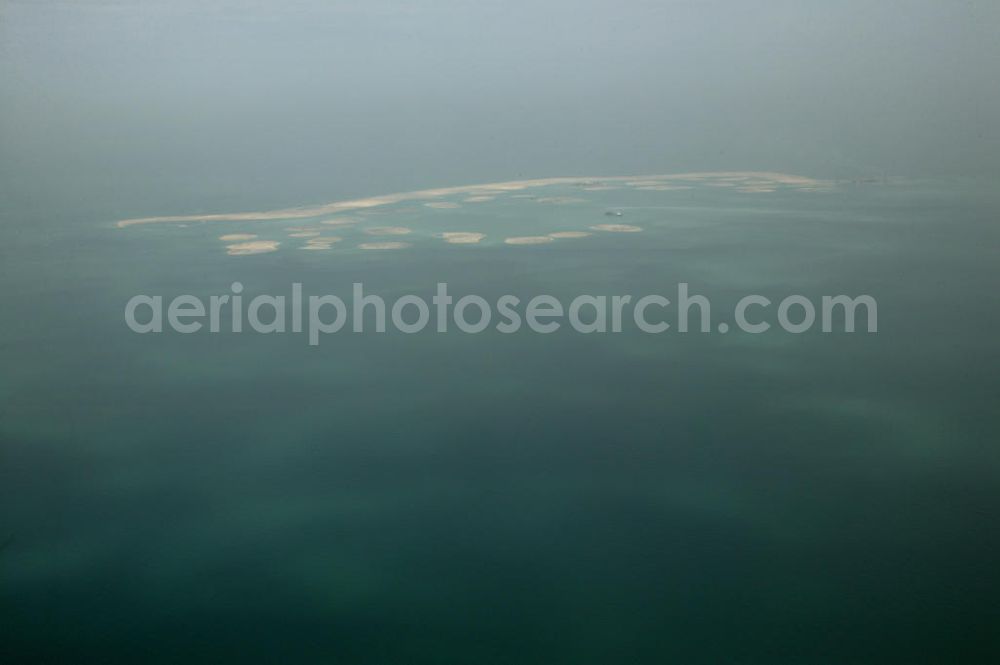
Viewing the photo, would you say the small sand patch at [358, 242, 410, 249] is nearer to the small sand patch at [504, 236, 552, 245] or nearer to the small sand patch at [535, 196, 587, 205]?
the small sand patch at [504, 236, 552, 245]

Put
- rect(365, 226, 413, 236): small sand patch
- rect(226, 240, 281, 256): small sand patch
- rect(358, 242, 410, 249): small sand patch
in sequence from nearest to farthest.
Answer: rect(226, 240, 281, 256): small sand patch
rect(358, 242, 410, 249): small sand patch
rect(365, 226, 413, 236): small sand patch

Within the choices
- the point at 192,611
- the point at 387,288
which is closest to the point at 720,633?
the point at 192,611

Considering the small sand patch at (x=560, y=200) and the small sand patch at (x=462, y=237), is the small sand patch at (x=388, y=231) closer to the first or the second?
the small sand patch at (x=462, y=237)

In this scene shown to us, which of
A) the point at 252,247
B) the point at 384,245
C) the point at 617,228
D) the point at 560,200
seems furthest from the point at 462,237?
the point at 252,247

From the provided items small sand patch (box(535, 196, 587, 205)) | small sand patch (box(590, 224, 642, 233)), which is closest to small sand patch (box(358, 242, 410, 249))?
small sand patch (box(535, 196, 587, 205))

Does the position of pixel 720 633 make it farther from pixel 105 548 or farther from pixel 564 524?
pixel 105 548

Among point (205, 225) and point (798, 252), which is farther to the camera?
point (205, 225)
